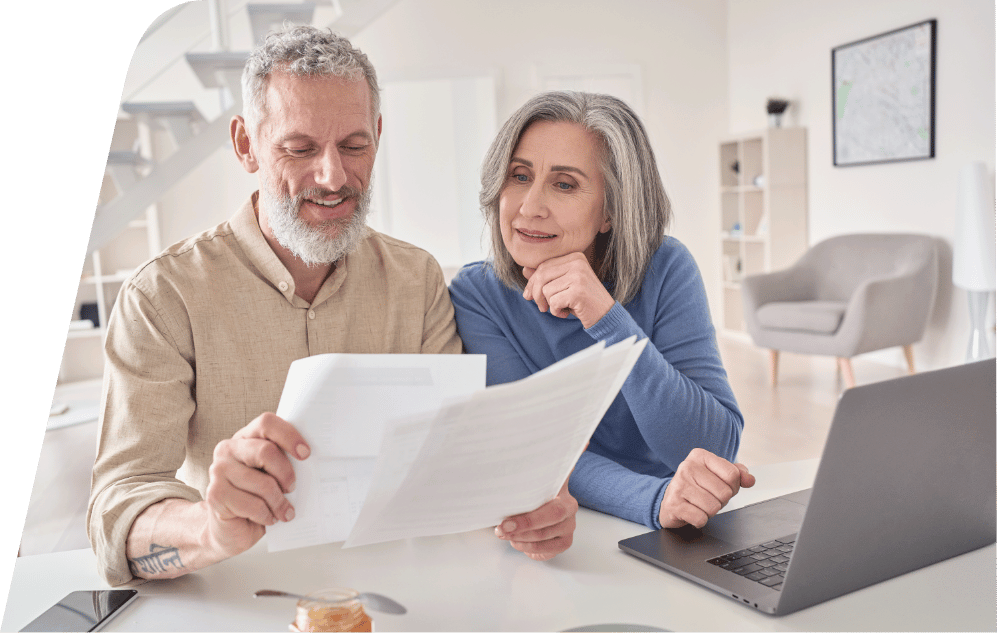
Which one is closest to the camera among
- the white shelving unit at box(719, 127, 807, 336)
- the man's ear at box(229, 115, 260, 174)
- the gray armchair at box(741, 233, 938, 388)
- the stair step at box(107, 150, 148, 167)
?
the man's ear at box(229, 115, 260, 174)

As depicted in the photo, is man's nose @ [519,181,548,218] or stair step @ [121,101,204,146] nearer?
man's nose @ [519,181,548,218]

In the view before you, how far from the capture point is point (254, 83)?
131cm

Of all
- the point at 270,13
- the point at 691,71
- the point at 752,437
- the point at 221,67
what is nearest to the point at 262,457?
the point at 752,437

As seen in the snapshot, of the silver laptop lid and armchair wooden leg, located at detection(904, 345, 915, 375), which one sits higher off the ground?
the silver laptop lid

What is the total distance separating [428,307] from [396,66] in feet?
19.1

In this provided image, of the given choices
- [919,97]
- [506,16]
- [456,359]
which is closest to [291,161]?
[456,359]

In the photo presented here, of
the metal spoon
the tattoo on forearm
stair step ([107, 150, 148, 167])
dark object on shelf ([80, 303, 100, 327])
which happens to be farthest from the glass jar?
dark object on shelf ([80, 303, 100, 327])

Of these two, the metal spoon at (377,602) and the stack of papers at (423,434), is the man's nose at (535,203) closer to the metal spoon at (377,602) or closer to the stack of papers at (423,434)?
the stack of papers at (423,434)

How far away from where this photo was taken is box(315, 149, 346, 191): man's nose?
128 centimetres

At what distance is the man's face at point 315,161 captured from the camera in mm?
1272

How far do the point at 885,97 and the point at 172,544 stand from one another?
5.56m

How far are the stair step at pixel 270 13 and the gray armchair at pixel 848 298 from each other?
3129 mm

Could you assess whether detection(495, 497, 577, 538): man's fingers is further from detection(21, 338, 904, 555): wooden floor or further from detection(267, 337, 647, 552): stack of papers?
detection(21, 338, 904, 555): wooden floor

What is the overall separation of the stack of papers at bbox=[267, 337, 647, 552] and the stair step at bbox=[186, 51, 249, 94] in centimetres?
340
